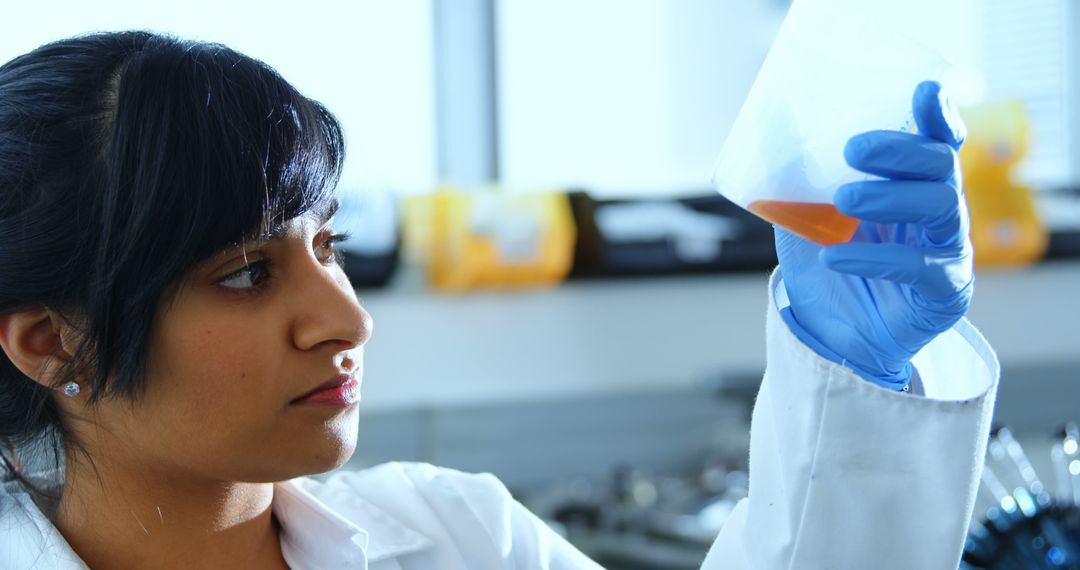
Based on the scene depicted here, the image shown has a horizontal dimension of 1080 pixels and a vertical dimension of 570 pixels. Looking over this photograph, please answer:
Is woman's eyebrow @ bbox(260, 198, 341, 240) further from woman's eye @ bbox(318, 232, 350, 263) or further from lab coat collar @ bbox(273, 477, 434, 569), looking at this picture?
lab coat collar @ bbox(273, 477, 434, 569)

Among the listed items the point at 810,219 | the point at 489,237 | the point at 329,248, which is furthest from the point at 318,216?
the point at 489,237

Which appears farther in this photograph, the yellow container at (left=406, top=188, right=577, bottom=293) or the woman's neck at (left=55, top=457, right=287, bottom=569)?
the yellow container at (left=406, top=188, right=577, bottom=293)

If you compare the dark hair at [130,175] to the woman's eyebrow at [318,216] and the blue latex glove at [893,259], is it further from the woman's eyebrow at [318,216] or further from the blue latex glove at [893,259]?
the blue latex glove at [893,259]

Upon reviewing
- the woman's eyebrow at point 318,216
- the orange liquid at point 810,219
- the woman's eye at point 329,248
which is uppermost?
the orange liquid at point 810,219

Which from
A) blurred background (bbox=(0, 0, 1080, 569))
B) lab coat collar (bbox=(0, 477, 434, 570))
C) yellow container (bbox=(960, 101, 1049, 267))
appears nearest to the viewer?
lab coat collar (bbox=(0, 477, 434, 570))

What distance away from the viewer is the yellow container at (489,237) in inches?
109

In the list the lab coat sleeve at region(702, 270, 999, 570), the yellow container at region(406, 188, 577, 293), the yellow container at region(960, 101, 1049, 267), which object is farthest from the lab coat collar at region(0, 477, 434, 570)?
the yellow container at region(960, 101, 1049, 267)

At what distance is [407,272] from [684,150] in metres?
0.88

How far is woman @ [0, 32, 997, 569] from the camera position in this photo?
0.98 meters

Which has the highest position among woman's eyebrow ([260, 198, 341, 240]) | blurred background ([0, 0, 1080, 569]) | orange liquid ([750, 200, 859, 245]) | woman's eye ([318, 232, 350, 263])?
orange liquid ([750, 200, 859, 245])

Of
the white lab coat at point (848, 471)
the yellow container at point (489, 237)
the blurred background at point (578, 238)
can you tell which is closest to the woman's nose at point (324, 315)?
the white lab coat at point (848, 471)

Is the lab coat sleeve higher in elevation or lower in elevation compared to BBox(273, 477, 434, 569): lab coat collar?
higher

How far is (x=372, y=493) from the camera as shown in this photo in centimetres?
138

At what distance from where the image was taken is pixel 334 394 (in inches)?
42.2
